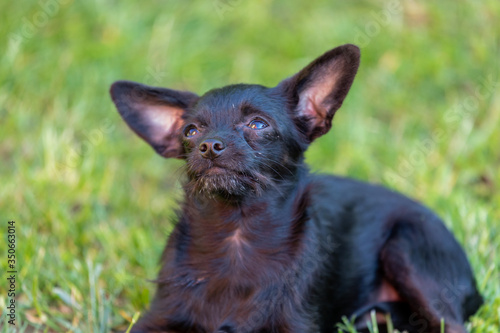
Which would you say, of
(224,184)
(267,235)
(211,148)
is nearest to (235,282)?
(267,235)

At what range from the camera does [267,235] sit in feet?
12.4

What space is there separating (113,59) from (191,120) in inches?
149

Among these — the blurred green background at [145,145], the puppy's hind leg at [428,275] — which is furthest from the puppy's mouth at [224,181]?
the puppy's hind leg at [428,275]

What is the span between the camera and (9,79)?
6742 millimetres

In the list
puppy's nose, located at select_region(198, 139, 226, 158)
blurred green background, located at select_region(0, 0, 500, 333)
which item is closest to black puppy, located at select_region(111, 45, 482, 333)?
puppy's nose, located at select_region(198, 139, 226, 158)

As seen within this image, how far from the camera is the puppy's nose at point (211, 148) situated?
335 centimetres

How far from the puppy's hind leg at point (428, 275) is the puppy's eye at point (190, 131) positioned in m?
1.50

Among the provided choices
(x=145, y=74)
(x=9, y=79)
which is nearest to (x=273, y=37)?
(x=145, y=74)

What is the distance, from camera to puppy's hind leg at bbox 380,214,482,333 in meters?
4.12

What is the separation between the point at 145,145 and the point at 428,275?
346 centimetres

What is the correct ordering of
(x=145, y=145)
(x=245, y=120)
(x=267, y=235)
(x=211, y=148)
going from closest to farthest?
1. (x=211, y=148)
2. (x=245, y=120)
3. (x=267, y=235)
4. (x=145, y=145)

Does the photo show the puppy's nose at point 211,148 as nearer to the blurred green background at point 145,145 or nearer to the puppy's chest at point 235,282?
the puppy's chest at point 235,282

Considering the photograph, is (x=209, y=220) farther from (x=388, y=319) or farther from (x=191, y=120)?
(x=388, y=319)

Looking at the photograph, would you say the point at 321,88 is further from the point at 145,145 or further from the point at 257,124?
the point at 145,145
